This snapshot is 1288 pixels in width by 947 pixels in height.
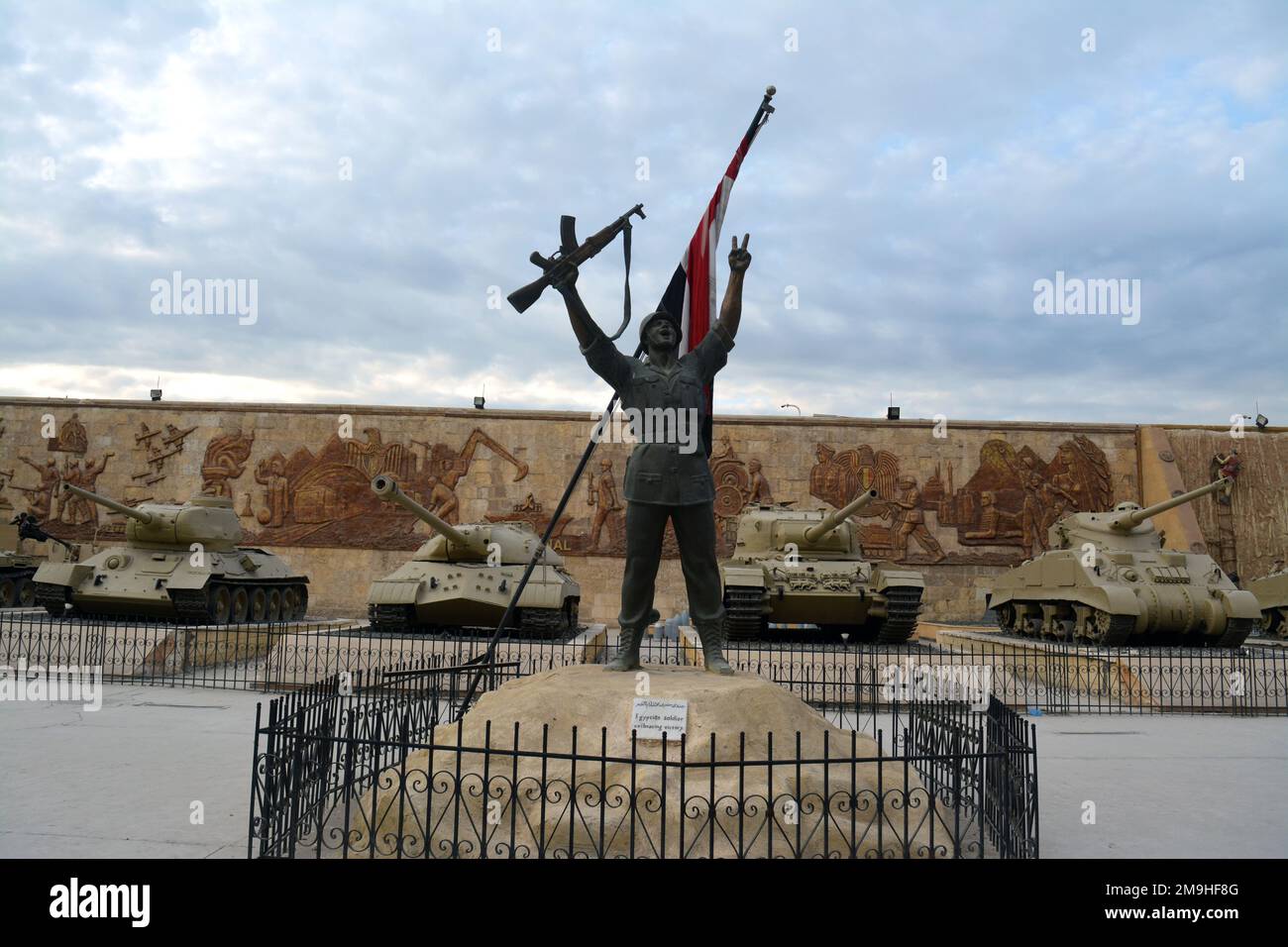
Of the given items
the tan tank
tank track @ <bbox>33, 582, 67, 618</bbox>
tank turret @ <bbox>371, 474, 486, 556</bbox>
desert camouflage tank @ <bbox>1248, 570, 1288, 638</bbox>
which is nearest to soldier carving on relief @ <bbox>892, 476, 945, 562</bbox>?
desert camouflage tank @ <bbox>1248, 570, 1288, 638</bbox>

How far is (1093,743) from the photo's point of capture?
29.3ft

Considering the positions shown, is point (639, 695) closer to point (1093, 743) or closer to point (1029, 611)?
point (1093, 743)

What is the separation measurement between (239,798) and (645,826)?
3.05m

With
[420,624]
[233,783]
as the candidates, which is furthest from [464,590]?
[233,783]

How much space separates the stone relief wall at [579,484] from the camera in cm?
2145

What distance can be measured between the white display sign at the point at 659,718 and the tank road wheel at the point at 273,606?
1484 centimetres

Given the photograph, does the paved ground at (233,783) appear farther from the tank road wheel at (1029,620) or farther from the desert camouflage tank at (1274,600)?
the desert camouflage tank at (1274,600)

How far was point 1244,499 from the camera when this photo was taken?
22.5 metres

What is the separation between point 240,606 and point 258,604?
65 cm

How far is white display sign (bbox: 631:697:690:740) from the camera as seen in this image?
15.9 ft

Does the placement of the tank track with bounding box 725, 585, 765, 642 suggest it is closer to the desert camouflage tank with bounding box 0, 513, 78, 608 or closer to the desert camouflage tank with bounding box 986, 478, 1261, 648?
the desert camouflage tank with bounding box 986, 478, 1261, 648

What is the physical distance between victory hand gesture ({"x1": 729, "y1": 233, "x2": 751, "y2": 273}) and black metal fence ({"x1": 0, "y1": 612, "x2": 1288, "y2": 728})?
18.5ft

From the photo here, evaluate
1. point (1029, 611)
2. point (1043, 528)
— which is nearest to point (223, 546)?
point (1029, 611)

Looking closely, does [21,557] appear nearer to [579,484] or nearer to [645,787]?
[579,484]
